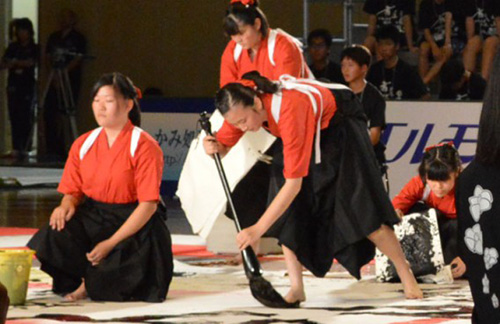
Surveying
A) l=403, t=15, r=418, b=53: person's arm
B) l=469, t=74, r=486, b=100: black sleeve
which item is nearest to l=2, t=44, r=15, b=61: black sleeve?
l=403, t=15, r=418, b=53: person's arm

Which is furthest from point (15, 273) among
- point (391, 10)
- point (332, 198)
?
point (391, 10)

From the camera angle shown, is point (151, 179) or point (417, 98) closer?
point (151, 179)

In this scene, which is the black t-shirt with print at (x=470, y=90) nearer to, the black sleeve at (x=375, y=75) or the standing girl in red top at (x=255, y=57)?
the black sleeve at (x=375, y=75)

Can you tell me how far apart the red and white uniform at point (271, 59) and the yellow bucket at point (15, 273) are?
58.0 inches

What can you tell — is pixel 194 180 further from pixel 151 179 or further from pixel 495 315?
pixel 495 315

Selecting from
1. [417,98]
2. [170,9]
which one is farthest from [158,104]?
[170,9]

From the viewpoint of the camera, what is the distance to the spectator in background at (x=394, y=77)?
32.8ft

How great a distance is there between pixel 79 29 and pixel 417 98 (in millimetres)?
7135

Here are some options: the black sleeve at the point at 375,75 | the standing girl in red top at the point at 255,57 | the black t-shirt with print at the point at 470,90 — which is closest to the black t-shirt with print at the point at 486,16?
the black t-shirt with print at the point at 470,90

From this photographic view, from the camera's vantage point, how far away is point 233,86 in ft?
16.8

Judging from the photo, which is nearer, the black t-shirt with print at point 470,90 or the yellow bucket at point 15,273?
the yellow bucket at point 15,273

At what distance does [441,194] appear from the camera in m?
6.33

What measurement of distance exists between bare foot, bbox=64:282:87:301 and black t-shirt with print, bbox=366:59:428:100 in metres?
4.75

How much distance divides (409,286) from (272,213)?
90cm
